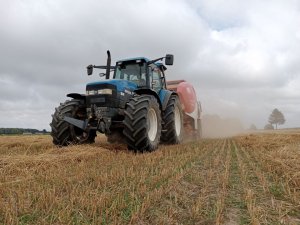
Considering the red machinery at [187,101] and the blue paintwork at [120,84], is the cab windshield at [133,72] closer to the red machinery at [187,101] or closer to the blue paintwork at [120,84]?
the blue paintwork at [120,84]

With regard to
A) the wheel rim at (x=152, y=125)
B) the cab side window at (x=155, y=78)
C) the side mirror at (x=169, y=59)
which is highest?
the side mirror at (x=169, y=59)

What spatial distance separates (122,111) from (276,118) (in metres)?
97.2

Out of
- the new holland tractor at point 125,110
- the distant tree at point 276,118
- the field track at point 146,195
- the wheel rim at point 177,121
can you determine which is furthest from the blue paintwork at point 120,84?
the distant tree at point 276,118

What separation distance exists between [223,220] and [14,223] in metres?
1.72

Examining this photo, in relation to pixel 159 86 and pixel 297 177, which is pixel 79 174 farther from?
pixel 159 86

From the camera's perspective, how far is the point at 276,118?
96.3m

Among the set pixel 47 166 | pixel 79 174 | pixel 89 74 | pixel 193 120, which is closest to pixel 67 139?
pixel 89 74

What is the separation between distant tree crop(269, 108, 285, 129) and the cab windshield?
94559 mm

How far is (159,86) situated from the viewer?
32.0 feet

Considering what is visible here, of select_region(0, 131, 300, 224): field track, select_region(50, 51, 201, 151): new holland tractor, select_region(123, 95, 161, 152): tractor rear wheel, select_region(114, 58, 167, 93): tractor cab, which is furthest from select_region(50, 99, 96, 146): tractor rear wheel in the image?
select_region(0, 131, 300, 224): field track

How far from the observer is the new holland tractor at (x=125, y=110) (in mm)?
7004

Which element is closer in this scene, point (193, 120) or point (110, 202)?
point (110, 202)

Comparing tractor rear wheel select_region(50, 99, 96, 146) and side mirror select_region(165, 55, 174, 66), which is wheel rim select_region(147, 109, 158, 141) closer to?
side mirror select_region(165, 55, 174, 66)

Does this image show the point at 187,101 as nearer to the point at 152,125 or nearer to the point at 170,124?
the point at 170,124
